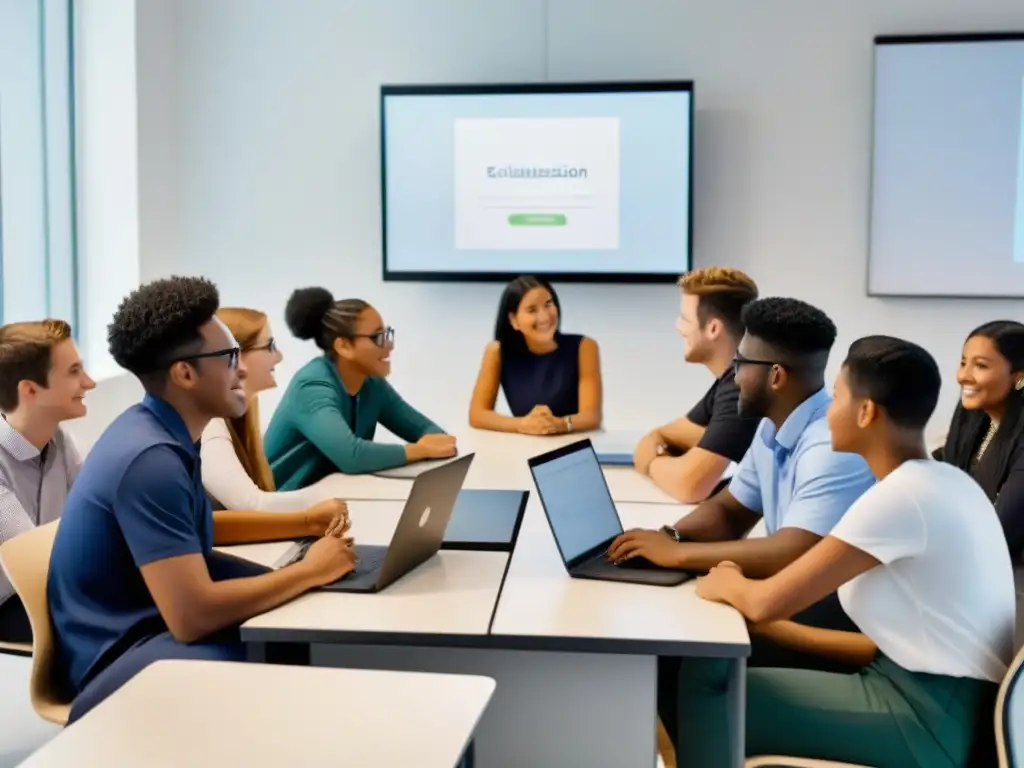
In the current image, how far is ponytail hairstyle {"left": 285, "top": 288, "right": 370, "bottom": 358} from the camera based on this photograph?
3625mm

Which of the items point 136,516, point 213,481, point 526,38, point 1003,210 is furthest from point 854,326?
point 136,516

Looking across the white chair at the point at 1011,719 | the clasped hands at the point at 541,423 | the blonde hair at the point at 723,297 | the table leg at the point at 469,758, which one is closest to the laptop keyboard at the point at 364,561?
A: the table leg at the point at 469,758

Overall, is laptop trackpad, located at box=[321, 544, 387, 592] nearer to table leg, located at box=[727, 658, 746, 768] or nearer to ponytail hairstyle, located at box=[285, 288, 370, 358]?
table leg, located at box=[727, 658, 746, 768]

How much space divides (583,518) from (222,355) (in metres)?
0.79

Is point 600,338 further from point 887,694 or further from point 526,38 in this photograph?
point 887,694

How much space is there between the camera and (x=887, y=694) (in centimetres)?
198

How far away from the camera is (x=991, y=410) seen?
3199mm

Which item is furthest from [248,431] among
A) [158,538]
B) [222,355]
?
[158,538]

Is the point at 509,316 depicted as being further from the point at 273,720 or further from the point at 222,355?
the point at 273,720

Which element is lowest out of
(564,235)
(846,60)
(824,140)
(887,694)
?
(887,694)

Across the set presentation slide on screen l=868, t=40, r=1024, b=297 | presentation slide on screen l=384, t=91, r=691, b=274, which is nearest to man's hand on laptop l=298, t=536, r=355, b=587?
presentation slide on screen l=384, t=91, r=691, b=274

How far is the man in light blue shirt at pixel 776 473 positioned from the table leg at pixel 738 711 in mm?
310

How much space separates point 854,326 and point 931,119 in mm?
998

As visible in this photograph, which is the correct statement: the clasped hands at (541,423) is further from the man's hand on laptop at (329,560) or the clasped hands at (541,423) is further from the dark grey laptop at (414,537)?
the man's hand on laptop at (329,560)
